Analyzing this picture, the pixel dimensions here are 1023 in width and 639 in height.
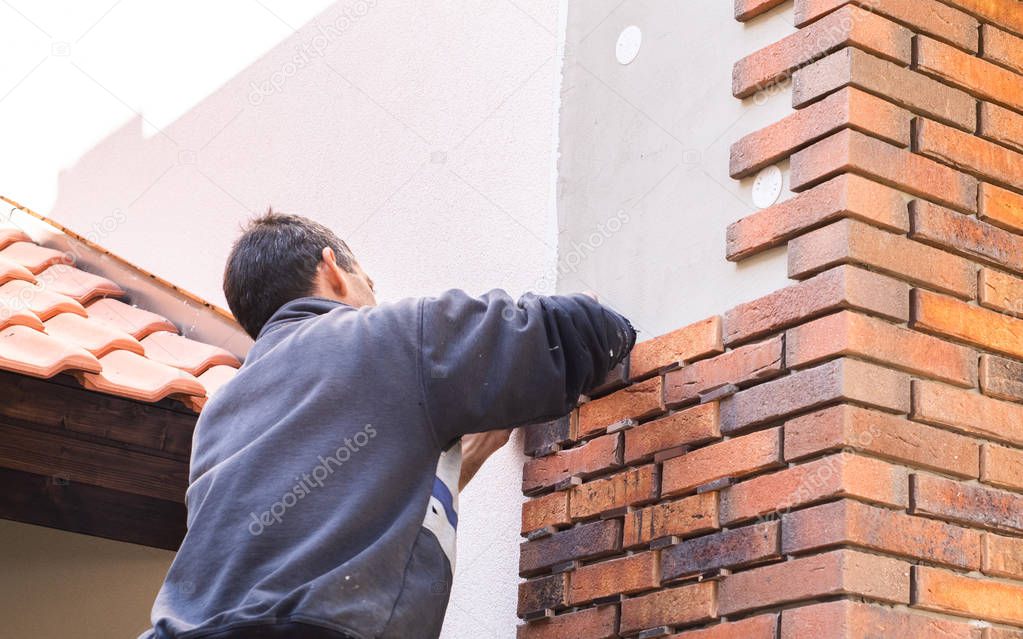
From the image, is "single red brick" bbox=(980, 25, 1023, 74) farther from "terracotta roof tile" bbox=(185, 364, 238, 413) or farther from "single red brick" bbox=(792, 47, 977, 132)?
"terracotta roof tile" bbox=(185, 364, 238, 413)

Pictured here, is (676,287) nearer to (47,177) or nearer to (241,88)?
(241,88)

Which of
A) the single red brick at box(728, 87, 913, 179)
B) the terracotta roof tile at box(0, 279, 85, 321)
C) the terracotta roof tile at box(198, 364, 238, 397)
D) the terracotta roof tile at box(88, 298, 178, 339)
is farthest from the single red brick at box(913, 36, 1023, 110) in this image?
the terracotta roof tile at box(88, 298, 178, 339)

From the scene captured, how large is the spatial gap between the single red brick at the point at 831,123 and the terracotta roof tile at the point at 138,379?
1.66 metres

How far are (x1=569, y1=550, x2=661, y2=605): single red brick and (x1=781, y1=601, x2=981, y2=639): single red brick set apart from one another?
0.40 metres

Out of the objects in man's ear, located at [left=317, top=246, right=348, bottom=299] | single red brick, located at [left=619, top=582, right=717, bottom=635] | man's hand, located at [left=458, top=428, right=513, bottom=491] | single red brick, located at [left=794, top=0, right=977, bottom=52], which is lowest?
single red brick, located at [left=619, top=582, right=717, bottom=635]

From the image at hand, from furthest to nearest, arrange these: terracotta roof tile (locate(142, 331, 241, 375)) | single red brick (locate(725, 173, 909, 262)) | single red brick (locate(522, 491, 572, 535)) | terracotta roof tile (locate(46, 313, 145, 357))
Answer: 1. terracotta roof tile (locate(142, 331, 241, 375))
2. terracotta roof tile (locate(46, 313, 145, 357))
3. single red brick (locate(522, 491, 572, 535))
4. single red brick (locate(725, 173, 909, 262))

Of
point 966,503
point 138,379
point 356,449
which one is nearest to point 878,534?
point 966,503

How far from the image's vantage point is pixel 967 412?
7.29 ft

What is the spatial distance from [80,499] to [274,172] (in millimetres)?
1362

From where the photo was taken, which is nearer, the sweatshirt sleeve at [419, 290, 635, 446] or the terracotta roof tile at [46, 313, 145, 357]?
the sweatshirt sleeve at [419, 290, 635, 446]

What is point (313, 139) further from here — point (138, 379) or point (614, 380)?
point (614, 380)

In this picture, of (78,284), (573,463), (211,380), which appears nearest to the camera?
(573,463)

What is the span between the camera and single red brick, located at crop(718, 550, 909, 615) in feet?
6.56

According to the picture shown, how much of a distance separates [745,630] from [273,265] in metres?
1.17
